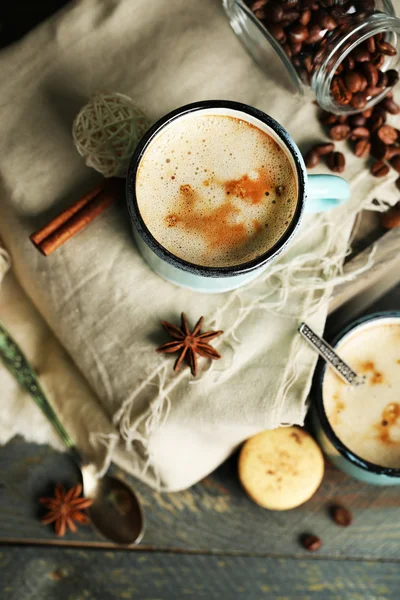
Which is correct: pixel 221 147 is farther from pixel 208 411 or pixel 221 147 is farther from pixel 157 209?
pixel 208 411

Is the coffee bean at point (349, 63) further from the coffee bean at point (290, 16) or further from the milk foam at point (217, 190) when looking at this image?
the milk foam at point (217, 190)

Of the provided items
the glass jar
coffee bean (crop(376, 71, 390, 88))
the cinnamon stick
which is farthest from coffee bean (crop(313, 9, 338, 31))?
the cinnamon stick

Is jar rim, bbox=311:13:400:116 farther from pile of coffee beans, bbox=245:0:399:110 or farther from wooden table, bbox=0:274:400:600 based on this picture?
wooden table, bbox=0:274:400:600

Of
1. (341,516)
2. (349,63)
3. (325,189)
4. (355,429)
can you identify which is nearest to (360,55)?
(349,63)

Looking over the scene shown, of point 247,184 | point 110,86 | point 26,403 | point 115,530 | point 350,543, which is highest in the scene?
point 110,86

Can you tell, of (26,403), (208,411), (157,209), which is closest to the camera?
(157,209)

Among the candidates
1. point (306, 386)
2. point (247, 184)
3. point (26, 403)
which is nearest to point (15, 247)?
point (26, 403)

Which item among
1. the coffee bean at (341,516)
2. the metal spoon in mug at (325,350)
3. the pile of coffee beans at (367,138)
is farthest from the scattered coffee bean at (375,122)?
the coffee bean at (341,516)
